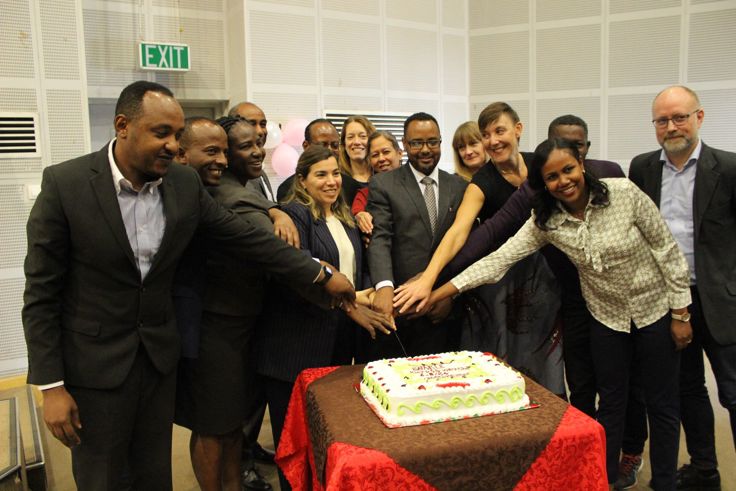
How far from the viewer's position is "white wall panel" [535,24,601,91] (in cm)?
696

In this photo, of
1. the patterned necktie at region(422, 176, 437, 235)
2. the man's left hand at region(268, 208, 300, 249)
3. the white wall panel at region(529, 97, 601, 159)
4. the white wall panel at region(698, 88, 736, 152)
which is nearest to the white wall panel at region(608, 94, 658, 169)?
the white wall panel at region(529, 97, 601, 159)

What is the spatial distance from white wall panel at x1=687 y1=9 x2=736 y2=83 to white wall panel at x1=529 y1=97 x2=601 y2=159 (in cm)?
105

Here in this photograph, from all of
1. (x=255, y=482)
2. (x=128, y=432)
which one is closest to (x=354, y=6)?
(x=255, y=482)

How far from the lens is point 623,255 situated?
8.01 feet

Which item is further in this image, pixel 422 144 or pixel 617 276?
pixel 422 144

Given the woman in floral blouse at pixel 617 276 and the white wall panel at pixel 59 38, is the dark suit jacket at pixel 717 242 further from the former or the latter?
the white wall panel at pixel 59 38

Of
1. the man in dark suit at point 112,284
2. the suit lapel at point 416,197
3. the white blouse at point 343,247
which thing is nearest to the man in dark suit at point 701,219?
the suit lapel at point 416,197

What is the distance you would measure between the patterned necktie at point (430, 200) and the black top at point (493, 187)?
218mm

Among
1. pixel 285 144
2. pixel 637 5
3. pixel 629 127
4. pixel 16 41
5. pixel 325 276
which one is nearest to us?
pixel 325 276

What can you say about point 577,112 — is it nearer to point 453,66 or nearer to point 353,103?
point 453,66

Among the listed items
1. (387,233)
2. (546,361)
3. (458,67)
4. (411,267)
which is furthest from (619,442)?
(458,67)

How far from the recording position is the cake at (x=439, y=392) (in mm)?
1904

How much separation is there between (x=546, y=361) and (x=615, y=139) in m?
4.76

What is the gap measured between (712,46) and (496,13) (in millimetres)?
2404
